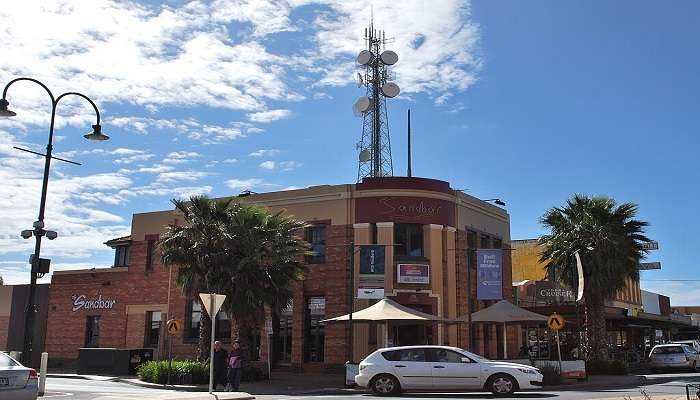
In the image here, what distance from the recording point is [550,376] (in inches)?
906

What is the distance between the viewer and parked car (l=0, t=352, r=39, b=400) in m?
12.6

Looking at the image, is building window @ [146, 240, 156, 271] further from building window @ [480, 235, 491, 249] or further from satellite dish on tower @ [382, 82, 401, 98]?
building window @ [480, 235, 491, 249]

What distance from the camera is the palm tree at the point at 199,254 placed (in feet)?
84.1

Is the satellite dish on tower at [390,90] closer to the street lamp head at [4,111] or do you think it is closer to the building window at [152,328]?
the building window at [152,328]

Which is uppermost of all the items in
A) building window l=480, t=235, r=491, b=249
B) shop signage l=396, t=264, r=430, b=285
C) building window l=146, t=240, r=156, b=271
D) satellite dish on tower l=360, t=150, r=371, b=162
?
satellite dish on tower l=360, t=150, r=371, b=162

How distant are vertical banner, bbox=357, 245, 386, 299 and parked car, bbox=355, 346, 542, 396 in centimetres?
930

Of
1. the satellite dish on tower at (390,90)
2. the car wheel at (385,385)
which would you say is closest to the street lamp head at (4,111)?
the car wheel at (385,385)

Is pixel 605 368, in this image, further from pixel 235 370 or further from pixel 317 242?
pixel 235 370

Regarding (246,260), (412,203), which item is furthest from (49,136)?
(412,203)

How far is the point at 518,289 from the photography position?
3753cm

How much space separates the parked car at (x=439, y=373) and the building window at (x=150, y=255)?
18508mm

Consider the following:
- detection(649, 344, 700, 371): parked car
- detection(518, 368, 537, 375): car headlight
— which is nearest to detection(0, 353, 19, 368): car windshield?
detection(518, 368, 537, 375): car headlight

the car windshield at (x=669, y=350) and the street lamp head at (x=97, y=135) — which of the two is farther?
the car windshield at (x=669, y=350)

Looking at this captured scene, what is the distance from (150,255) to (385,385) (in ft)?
63.8
